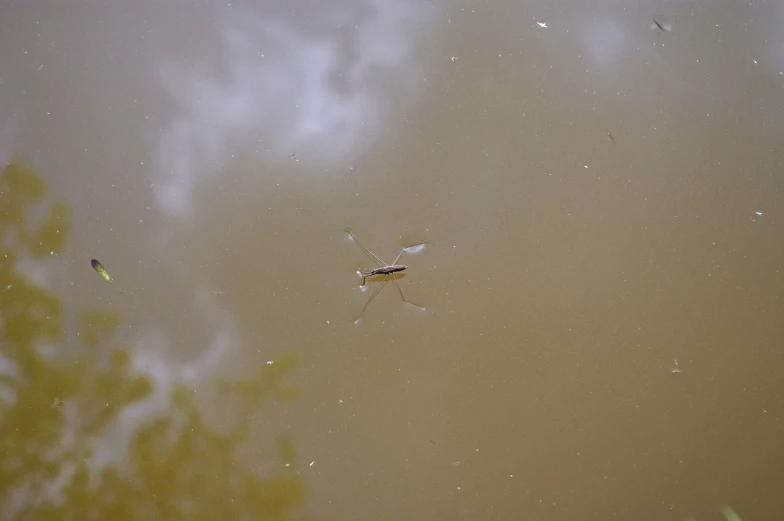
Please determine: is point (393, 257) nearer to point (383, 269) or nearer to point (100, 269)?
point (383, 269)

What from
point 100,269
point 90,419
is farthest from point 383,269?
point 90,419

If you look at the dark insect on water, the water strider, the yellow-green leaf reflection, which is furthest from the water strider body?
the dark insect on water

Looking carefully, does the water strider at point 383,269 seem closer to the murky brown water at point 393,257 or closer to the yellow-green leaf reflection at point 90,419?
the murky brown water at point 393,257

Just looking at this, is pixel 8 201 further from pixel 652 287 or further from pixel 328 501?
pixel 652 287

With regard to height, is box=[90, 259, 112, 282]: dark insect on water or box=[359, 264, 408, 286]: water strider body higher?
box=[90, 259, 112, 282]: dark insect on water

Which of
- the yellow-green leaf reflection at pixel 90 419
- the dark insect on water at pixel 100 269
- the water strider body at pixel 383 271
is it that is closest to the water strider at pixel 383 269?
the water strider body at pixel 383 271

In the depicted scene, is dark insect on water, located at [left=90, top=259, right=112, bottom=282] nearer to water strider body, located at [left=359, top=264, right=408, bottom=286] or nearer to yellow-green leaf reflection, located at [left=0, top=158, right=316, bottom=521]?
yellow-green leaf reflection, located at [left=0, top=158, right=316, bottom=521]

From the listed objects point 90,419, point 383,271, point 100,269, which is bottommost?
point 90,419
